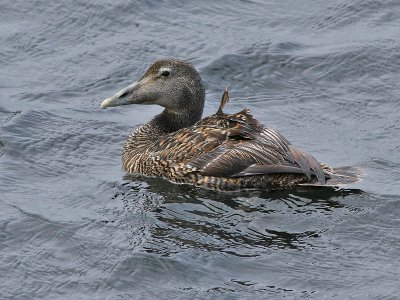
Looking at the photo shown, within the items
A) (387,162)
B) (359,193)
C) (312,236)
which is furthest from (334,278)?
(387,162)

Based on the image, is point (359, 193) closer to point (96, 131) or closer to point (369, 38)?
point (96, 131)

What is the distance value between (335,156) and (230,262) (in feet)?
9.04

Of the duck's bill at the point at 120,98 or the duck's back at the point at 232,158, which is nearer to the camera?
the duck's back at the point at 232,158

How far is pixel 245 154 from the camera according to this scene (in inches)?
406

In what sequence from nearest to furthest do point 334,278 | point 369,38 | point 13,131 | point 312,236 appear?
point 334,278 < point 312,236 < point 13,131 < point 369,38

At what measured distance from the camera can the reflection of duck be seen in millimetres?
10281

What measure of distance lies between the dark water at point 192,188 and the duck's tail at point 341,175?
13cm

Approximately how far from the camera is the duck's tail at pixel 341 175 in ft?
33.6

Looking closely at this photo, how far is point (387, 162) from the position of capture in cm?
1109

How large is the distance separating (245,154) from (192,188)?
23.9 inches

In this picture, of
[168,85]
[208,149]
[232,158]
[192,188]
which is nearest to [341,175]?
[232,158]

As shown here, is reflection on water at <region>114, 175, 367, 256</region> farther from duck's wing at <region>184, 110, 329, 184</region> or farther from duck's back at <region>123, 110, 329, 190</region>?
duck's wing at <region>184, 110, 329, 184</region>

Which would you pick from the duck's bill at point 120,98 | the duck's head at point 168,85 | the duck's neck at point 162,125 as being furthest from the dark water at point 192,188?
the duck's head at point 168,85

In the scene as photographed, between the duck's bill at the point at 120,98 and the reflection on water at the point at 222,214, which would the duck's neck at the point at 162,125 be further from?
the reflection on water at the point at 222,214
